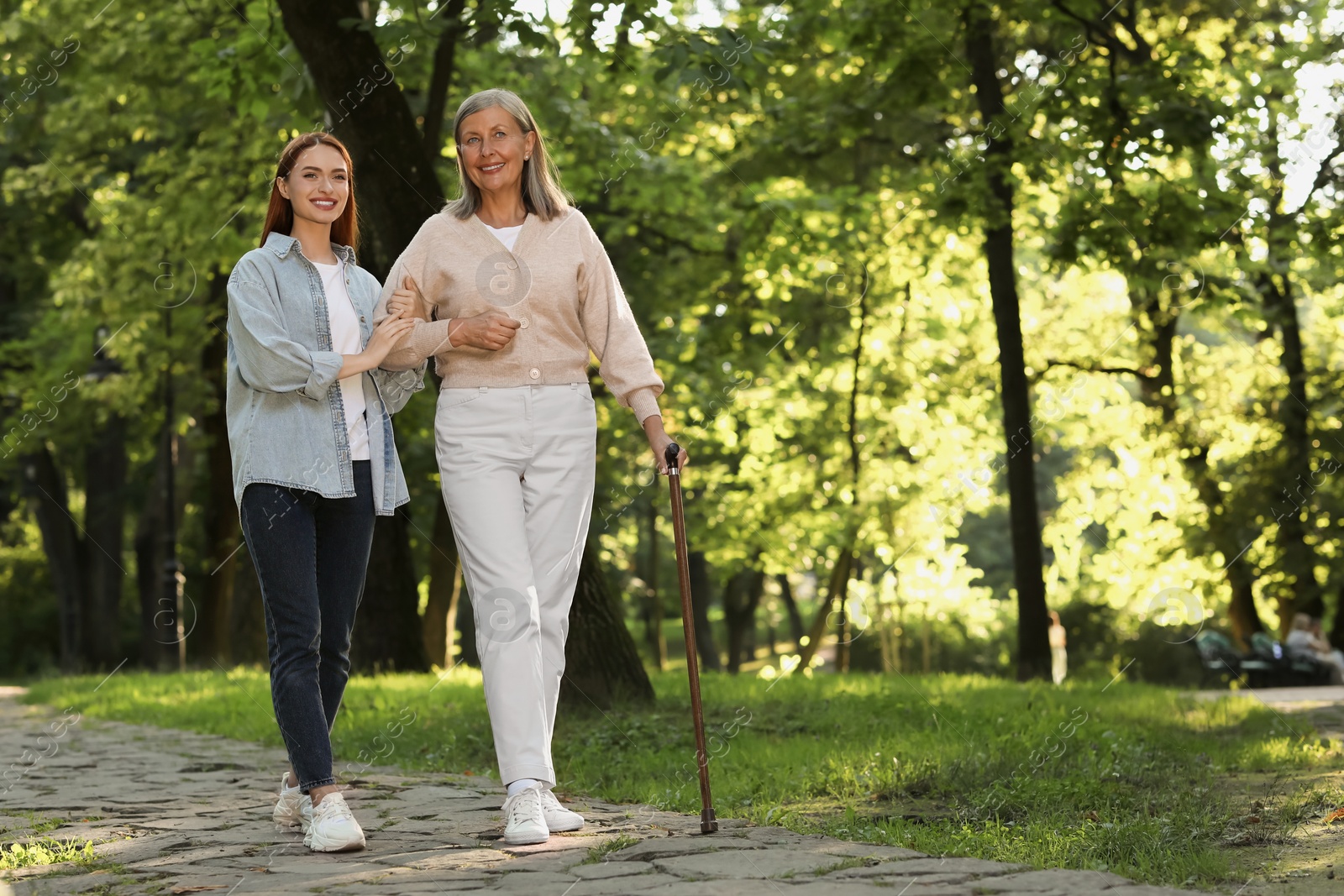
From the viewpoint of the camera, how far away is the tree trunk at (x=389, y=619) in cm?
1247

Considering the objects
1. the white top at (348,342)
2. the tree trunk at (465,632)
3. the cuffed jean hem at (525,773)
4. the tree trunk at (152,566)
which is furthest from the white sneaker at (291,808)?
the tree trunk at (465,632)

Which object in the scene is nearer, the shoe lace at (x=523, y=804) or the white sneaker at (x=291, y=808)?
the shoe lace at (x=523, y=804)

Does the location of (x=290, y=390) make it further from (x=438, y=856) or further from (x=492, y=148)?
(x=438, y=856)

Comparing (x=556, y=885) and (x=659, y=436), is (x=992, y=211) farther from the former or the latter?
(x=556, y=885)

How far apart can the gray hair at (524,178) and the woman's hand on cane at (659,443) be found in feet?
2.56

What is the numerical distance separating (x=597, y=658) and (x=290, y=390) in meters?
3.89

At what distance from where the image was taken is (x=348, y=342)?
4.61 metres

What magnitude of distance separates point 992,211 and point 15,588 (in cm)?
2997

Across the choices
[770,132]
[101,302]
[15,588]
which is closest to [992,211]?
[770,132]

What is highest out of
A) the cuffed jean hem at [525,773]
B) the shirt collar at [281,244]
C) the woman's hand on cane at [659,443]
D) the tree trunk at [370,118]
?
the tree trunk at [370,118]

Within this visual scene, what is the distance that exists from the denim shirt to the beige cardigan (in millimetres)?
242

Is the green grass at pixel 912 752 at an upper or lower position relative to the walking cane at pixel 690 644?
lower

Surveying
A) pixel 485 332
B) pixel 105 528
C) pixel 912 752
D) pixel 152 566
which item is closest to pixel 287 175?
pixel 485 332

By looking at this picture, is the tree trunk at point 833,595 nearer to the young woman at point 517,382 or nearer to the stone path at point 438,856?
→ the stone path at point 438,856
